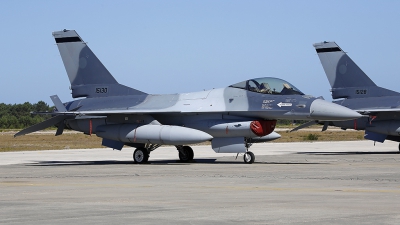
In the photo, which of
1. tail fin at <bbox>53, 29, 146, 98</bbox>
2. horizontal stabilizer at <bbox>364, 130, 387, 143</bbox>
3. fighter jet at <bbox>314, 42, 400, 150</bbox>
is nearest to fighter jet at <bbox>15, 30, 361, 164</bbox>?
tail fin at <bbox>53, 29, 146, 98</bbox>

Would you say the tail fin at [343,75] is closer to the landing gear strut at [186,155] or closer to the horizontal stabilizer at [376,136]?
the horizontal stabilizer at [376,136]

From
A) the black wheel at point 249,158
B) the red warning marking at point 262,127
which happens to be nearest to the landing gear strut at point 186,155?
the black wheel at point 249,158

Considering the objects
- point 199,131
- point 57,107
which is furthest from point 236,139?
point 57,107

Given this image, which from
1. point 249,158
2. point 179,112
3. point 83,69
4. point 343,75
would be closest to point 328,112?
point 249,158

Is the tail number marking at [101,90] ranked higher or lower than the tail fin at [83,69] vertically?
lower

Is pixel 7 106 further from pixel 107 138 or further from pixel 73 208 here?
pixel 73 208

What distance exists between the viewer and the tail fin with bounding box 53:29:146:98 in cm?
2528

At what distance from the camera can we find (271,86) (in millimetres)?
21828

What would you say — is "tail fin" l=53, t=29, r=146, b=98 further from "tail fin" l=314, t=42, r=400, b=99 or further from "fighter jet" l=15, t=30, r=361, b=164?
"tail fin" l=314, t=42, r=400, b=99

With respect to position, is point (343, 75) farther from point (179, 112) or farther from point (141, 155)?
point (141, 155)

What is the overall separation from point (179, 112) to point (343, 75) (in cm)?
1224

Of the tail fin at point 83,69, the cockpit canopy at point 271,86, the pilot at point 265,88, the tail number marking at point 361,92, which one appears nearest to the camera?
the cockpit canopy at point 271,86

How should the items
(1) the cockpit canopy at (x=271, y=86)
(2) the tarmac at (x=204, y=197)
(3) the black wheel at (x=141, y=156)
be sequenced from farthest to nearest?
(3) the black wheel at (x=141, y=156)
(1) the cockpit canopy at (x=271, y=86)
(2) the tarmac at (x=204, y=197)

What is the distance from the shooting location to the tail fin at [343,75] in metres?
31.8
